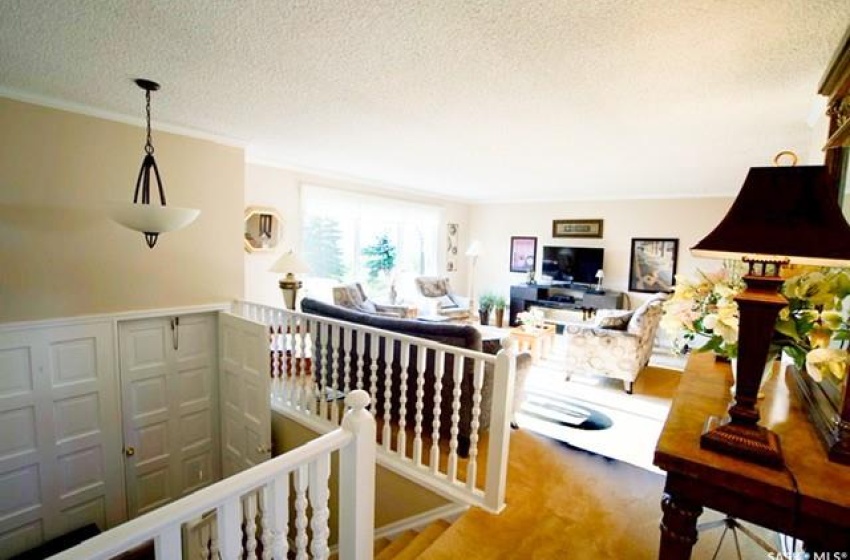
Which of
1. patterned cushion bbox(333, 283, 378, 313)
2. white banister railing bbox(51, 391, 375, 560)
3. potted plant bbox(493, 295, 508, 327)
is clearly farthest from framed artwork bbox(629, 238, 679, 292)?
white banister railing bbox(51, 391, 375, 560)

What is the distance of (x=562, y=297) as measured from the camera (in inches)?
277

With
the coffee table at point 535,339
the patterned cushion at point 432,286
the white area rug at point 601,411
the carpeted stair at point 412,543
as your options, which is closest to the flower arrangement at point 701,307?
the carpeted stair at point 412,543

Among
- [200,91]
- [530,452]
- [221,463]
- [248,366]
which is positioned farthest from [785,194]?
[221,463]

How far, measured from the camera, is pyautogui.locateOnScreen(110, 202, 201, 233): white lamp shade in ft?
6.59

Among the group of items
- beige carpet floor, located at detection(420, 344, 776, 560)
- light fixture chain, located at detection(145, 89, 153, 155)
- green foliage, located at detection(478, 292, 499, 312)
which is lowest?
beige carpet floor, located at detection(420, 344, 776, 560)

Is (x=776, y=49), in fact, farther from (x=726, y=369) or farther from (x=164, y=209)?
(x=164, y=209)

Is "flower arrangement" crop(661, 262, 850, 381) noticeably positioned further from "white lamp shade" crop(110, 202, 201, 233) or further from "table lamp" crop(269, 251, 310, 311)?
"table lamp" crop(269, 251, 310, 311)

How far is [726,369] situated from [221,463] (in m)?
3.85

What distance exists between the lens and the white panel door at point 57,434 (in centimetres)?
250

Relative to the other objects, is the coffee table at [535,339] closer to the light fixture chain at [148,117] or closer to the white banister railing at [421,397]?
the white banister railing at [421,397]

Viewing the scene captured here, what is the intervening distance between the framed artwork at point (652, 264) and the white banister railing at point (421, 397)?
Answer: 4652mm

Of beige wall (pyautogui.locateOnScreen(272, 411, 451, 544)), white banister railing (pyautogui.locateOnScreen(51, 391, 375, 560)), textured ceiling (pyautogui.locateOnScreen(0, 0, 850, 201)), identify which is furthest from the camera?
beige wall (pyautogui.locateOnScreen(272, 411, 451, 544))

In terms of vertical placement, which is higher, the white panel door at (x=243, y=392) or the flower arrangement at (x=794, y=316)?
the flower arrangement at (x=794, y=316)

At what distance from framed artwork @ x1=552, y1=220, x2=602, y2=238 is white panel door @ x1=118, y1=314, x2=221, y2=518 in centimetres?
581
